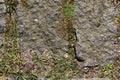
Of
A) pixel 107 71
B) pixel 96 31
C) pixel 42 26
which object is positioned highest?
pixel 42 26

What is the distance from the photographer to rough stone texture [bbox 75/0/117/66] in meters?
5.67

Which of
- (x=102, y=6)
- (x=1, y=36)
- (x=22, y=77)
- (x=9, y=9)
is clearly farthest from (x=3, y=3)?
(x=102, y=6)

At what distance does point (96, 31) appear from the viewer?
18.7 feet

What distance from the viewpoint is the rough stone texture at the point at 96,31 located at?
5672 millimetres

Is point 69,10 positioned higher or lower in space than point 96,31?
higher

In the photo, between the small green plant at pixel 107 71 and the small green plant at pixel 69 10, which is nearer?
the small green plant at pixel 107 71

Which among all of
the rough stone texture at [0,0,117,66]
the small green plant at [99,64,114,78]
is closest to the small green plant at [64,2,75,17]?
the rough stone texture at [0,0,117,66]

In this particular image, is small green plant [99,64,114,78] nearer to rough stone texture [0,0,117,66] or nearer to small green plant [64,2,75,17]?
rough stone texture [0,0,117,66]

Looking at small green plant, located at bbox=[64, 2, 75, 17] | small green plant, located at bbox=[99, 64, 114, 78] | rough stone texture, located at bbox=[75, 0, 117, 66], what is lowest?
small green plant, located at bbox=[99, 64, 114, 78]

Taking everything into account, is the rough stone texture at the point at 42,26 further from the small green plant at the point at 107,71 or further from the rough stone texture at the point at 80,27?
the small green plant at the point at 107,71

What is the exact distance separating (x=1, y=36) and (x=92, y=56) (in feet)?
4.80

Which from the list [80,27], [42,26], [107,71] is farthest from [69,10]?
[107,71]

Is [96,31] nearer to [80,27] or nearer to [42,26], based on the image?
[80,27]

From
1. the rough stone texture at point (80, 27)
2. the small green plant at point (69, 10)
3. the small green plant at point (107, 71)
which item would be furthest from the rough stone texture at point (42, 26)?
the small green plant at point (107, 71)
